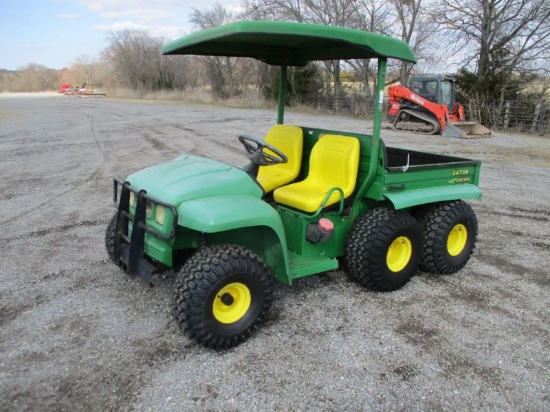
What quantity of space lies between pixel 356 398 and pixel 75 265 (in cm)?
281

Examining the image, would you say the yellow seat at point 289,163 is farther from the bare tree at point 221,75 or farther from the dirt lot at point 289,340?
the bare tree at point 221,75

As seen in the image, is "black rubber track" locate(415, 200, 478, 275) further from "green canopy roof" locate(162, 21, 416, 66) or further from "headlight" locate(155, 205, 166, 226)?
"headlight" locate(155, 205, 166, 226)

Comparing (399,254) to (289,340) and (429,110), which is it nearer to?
(289,340)

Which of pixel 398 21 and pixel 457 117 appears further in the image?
pixel 398 21

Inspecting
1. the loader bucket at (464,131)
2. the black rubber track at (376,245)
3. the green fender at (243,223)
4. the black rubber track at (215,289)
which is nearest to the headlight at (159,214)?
the green fender at (243,223)

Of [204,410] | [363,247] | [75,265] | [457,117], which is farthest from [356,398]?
[457,117]

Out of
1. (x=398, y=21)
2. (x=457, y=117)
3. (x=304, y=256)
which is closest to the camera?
(x=304, y=256)

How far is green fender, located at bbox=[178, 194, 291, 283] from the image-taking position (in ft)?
8.70

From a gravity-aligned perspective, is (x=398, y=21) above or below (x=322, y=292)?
above

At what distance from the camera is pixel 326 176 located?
383cm

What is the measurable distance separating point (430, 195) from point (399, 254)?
1.81ft

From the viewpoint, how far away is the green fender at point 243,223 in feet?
8.70

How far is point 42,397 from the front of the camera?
94.3 inches

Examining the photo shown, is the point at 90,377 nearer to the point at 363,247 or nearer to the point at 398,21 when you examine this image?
the point at 363,247
